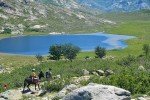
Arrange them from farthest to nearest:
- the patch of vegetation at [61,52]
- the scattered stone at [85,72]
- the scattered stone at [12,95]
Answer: the patch of vegetation at [61,52] → the scattered stone at [85,72] → the scattered stone at [12,95]

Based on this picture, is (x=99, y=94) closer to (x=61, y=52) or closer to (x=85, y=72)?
(x=85, y=72)

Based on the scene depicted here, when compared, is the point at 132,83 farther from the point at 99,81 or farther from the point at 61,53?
the point at 61,53

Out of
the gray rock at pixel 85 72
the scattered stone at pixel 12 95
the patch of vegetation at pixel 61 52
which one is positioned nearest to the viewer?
the scattered stone at pixel 12 95

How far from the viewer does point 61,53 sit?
5064 inches

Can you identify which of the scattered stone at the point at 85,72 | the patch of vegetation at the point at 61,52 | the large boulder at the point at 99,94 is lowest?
the patch of vegetation at the point at 61,52

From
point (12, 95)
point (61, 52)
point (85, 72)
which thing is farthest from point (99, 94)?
point (61, 52)

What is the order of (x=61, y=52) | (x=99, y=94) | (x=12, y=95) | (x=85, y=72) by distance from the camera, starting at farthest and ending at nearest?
(x=61, y=52), (x=85, y=72), (x=12, y=95), (x=99, y=94)

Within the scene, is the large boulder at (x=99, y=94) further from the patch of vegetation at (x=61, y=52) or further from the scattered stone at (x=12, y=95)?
the patch of vegetation at (x=61, y=52)

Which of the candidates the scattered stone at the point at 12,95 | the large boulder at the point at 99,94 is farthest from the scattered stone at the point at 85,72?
the large boulder at the point at 99,94

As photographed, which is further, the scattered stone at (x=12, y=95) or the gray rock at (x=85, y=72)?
the gray rock at (x=85, y=72)

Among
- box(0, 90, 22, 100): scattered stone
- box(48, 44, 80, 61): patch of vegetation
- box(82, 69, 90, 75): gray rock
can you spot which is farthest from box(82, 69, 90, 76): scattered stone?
box(48, 44, 80, 61): patch of vegetation

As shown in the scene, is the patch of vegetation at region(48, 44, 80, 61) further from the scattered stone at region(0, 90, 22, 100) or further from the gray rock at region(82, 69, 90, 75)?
the scattered stone at region(0, 90, 22, 100)

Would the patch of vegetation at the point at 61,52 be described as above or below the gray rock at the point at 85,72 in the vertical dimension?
below

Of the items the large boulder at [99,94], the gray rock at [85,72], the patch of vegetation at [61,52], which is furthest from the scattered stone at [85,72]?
the patch of vegetation at [61,52]
